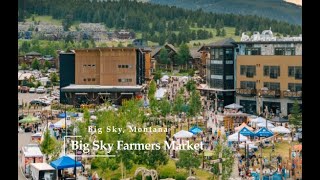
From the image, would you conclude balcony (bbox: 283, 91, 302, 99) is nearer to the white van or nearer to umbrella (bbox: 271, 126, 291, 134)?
umbrella (bbox: 271, 126, 291, 134)

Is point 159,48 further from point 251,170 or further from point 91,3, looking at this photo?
point 251,170

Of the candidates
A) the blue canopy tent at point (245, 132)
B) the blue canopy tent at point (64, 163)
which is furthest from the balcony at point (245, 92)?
the blue canopy tent at point (64, 163)

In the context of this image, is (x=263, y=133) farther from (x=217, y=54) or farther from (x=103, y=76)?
(x=217, y=54)

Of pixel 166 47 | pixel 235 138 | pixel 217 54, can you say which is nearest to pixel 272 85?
pixel 217 54

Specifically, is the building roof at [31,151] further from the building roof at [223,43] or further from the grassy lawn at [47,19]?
the building roof at [223,43]
